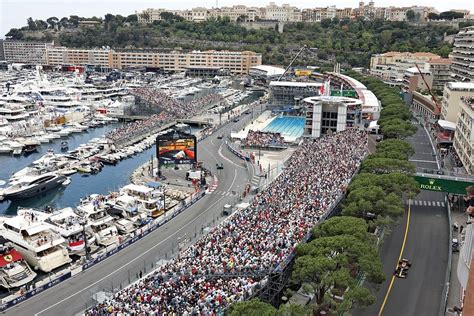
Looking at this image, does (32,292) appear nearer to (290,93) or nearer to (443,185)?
(443,185)

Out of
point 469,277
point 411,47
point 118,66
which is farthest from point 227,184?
point 118,66

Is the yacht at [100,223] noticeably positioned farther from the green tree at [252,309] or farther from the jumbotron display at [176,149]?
the green tree at [252,309]

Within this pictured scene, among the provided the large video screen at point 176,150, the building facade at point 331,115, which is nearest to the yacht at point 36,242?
the large video screen at point 176,150

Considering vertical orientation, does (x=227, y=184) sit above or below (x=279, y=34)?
below

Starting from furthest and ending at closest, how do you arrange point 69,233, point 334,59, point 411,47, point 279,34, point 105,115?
point 279,34 → point 334,59 → point 411,47 → point 105,115 → point 69,233

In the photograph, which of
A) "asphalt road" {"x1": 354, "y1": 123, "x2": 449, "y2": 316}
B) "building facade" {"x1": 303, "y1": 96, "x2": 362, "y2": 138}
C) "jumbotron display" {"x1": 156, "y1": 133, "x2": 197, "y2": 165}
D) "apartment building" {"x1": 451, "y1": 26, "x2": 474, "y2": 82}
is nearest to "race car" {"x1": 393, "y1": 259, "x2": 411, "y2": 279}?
"asphalt road" {"x1": 354, "y1": 123, "x2": 449, "y2": 316}

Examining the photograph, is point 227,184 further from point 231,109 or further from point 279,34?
point 279,34
